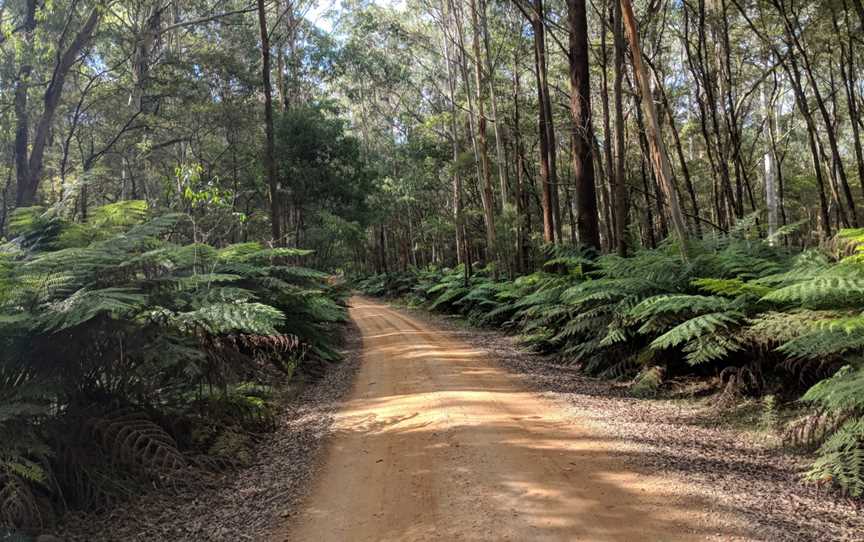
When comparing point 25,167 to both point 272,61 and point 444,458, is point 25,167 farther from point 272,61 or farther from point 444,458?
point 272,61

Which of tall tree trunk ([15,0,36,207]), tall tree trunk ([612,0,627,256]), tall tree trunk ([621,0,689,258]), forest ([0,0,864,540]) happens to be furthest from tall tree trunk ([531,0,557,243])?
tall tree trunk ([15,0,36,207])

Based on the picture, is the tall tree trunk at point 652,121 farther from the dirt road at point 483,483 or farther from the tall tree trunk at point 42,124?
the tall tree trunk at point 42,124

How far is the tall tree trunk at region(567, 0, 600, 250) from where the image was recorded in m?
11.8

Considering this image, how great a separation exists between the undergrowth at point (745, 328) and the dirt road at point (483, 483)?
138cm

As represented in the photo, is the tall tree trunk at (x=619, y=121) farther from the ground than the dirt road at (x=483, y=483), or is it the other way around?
the tall tree trunk at (x=619, y=121)

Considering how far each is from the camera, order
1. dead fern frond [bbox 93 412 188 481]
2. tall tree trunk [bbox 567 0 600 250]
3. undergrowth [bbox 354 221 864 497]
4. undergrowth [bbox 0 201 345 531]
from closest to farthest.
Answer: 1. undergrowth [bbox 0 201 345 531]
2. undergrowth [bbox 354 221 864 497]
3. dead fern frond [bbox 93 412 188 481]
4. tall tree trunk [bbox 567 0 600 250]

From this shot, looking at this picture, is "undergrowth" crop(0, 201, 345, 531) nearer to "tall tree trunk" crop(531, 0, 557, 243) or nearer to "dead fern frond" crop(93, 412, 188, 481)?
"dead fern frond" crop(93, 412, 188, 481)

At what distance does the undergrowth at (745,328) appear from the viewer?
4383 millimetres

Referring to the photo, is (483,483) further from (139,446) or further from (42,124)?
(42,124)

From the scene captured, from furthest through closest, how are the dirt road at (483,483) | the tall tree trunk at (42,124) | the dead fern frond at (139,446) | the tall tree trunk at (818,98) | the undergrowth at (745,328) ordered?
the tall tree trunk at (818,98) < the tall tree trunk at (42,124) < the dead fern frond at (139,446) < the undergrowth at (745,328) < the dirt road at (483,483)

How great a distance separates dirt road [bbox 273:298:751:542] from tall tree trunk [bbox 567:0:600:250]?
19.9ft

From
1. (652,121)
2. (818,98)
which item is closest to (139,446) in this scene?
(652,121)

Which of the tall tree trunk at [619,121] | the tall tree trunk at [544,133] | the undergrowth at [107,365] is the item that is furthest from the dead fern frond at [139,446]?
the tall tree trunk at [544,133]

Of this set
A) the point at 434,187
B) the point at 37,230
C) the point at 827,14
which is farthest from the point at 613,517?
the point at 434,187
